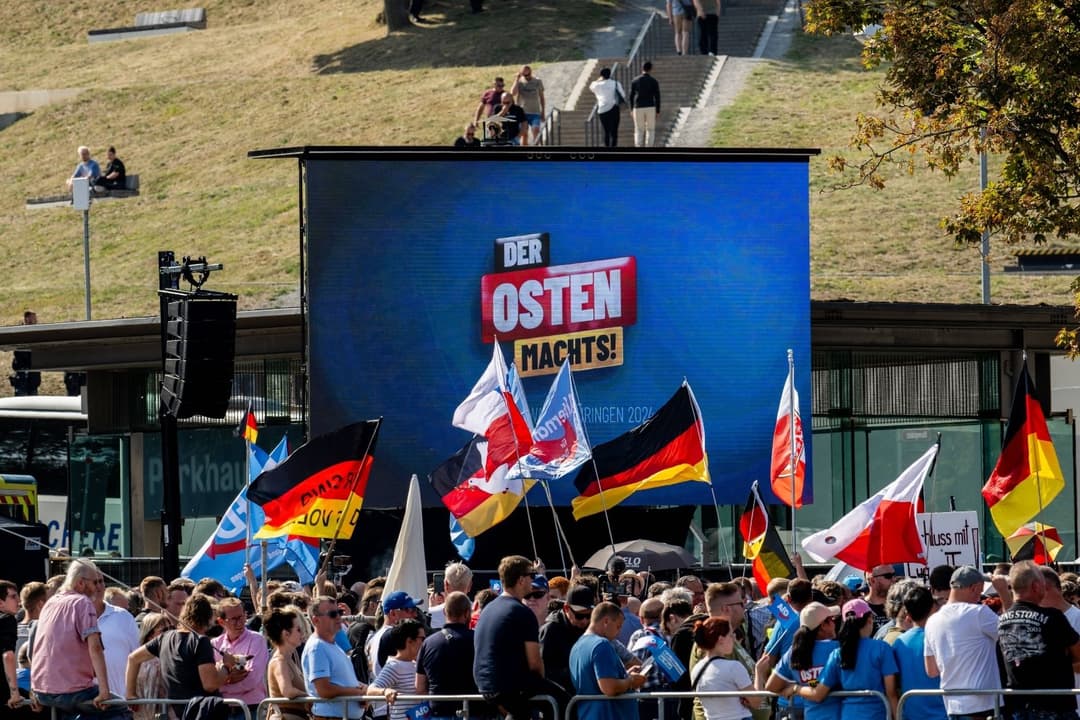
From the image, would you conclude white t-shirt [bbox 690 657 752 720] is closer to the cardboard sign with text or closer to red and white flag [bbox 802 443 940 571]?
red and white flag [bbox 802 443 940 571]

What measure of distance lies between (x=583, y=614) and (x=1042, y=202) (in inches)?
441

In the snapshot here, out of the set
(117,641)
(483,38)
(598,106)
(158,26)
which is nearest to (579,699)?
(117,641)

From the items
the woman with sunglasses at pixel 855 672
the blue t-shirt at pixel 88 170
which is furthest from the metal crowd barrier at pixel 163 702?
the blue t-shirt at pixel 88 170

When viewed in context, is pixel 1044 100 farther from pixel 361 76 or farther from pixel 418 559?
pixel 361 76

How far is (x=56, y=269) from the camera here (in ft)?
173

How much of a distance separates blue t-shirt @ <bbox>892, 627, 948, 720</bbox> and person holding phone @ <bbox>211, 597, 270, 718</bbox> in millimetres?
4323

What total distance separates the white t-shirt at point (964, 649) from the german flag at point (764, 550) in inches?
222

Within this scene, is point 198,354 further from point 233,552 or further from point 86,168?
point 86,168

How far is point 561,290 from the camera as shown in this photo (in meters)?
26.8

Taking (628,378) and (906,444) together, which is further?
(906,444)

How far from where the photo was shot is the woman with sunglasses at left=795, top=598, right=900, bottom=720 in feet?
40.4

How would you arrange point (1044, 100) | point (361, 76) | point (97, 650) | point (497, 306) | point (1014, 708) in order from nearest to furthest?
point (1014, 708) < point (97, 650) < point (1044, 100) < point (497, 306) < point (361, 76)

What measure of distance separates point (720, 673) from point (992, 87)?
10748mm

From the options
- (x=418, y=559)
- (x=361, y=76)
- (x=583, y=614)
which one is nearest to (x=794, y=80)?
(x=361, y=76)
